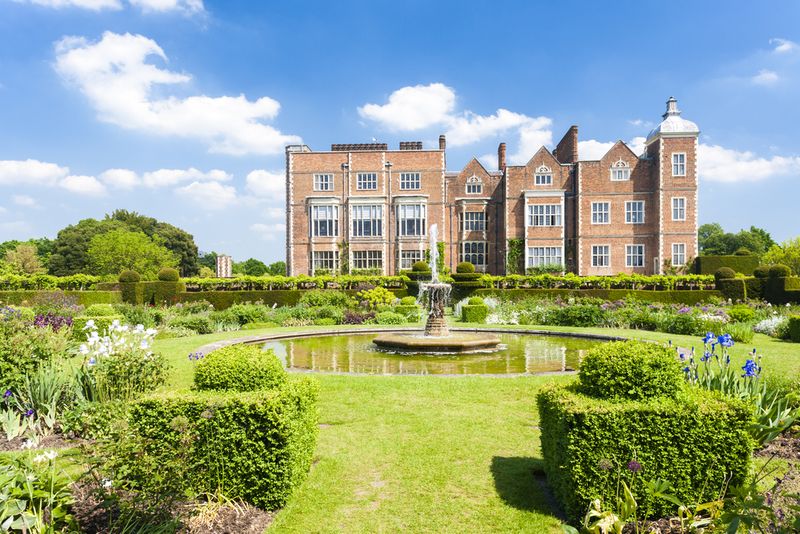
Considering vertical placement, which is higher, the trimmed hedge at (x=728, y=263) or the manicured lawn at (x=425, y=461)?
the trimmed hedge at (x=728, y=263)

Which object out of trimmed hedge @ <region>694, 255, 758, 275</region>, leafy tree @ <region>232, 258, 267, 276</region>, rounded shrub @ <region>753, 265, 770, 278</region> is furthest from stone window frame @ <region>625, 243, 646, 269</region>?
leafy tree @ <region>232, 258, 267, 276</region>

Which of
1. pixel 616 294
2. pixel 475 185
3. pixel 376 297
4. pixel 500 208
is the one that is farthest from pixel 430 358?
pixel 475 185

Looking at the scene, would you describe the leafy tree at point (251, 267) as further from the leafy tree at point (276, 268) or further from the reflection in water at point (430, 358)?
the reflection in water at point (430, 358)

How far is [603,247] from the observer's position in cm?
A: 3397

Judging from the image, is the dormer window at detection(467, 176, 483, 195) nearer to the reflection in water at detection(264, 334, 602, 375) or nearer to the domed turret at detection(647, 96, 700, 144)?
the domed turret at detection(647, 96, 700, 144)

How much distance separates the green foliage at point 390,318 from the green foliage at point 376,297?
3.48 metres

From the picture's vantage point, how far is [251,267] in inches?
3216

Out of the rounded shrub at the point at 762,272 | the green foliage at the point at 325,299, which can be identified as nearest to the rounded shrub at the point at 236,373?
the green foliage at the point at 325,299

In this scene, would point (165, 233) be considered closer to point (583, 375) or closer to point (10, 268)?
point (10, 268)

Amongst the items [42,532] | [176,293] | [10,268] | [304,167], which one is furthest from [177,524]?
[10,268]

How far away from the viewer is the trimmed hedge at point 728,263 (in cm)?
2891

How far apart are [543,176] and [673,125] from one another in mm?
8825

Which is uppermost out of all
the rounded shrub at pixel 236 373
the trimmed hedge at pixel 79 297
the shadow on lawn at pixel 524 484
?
the rounded shrub at pixel 236 373

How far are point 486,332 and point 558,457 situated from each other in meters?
11.1
